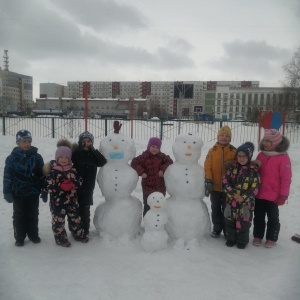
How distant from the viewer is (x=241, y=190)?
359 cm

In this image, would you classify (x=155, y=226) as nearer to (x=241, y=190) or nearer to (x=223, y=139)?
(x=241, y=190)

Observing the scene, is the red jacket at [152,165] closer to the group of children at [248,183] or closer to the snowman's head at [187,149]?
the snowman's head at [187,149]

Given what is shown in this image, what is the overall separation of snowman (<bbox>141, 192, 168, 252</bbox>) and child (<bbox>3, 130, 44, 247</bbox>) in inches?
55.5

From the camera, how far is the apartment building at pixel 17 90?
2211 inches

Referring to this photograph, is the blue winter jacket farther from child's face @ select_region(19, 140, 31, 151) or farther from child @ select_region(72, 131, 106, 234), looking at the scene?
child @ select_region(72, 131, 106, 234)

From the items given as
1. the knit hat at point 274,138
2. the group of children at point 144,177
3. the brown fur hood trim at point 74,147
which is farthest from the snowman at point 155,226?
the knit hat at point 274,138

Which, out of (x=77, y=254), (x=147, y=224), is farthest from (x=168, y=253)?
(x=77, y=254)

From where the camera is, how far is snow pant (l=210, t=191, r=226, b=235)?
392cm

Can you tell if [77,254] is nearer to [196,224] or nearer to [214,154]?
[196,224]

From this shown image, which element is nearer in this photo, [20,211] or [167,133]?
[20,211]

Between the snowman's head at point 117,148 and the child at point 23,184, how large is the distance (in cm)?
83

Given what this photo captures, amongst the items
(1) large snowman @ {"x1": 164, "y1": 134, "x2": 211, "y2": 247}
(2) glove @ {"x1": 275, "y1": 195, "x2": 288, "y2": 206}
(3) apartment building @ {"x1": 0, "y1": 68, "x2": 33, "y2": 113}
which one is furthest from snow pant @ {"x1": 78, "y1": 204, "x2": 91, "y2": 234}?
(3) apartment building @ {"x1": 0, "y1": 68, "x2": 33, "y2": 113}

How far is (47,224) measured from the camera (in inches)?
173

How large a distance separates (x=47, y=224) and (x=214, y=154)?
2.65 meters
